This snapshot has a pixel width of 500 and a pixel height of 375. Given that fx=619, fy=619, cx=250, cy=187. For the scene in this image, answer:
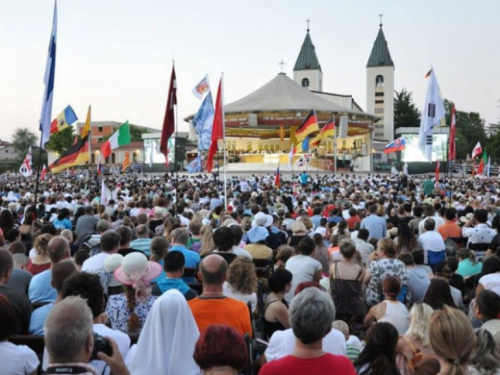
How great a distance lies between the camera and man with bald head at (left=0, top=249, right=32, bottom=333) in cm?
483

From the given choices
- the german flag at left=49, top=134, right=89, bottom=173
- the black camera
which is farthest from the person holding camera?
the german flag at left=49, top=134, right=89, bottom=173

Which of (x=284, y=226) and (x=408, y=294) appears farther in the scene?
(x=284, y=226)

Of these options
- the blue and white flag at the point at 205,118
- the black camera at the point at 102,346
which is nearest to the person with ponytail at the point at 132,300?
the black camera at the point at 102,346

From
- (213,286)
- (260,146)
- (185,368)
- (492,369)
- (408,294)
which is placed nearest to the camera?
(492,369)

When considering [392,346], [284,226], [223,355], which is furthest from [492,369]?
[284,226]

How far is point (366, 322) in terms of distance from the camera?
558cm

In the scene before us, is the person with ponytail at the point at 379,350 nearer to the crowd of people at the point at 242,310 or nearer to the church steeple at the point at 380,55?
the crowd of people at the point at 242,310

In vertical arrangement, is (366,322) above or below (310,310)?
below

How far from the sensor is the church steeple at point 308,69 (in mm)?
97188

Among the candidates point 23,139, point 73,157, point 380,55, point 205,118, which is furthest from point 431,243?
point 23,139

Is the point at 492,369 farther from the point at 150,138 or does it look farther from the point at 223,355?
the point at 150,138

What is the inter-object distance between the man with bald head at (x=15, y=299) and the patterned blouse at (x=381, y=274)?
3.43 metres

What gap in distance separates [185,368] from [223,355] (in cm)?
95

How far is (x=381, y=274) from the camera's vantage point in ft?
21.2
